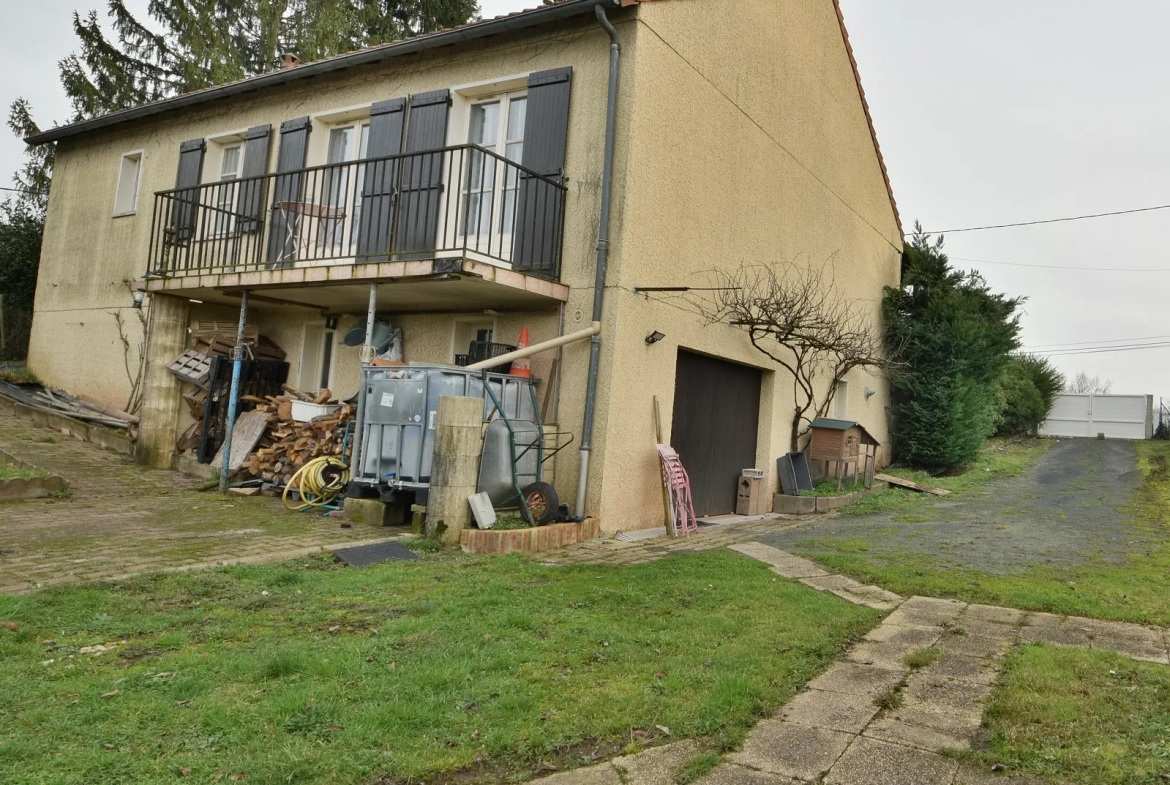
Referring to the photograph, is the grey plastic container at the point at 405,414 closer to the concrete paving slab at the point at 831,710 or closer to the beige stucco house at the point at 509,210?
the beige stucco house at the point at 509,210

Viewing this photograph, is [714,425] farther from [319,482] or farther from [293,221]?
[293,221]

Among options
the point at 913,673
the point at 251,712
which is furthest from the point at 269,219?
the point at 913,673

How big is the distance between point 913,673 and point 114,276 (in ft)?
47.6

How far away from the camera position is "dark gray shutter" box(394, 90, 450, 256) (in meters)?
9.39

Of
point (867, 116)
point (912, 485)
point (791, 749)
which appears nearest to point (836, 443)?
point (912, 485)

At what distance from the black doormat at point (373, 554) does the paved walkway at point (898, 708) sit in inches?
147

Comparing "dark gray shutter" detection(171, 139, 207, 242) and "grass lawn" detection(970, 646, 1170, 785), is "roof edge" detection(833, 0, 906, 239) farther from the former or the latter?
"grass lawn" detection(970, 646, 1170, 785)

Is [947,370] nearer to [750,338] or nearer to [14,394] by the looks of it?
[750,338]

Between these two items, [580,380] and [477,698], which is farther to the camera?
[580,380]

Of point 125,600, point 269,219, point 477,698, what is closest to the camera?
point 477,698

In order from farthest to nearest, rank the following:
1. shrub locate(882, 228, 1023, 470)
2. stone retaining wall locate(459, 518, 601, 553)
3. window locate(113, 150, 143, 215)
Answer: shrub locate(882, 228, 1023, 470) → window locate(113, 150, 143, 215) → stone retaining wall locate(459, 518, 601, 553)

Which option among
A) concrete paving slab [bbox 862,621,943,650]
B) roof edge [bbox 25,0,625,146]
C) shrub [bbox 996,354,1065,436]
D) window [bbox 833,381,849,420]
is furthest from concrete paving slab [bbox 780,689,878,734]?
shrub [bbox 996,354,1065,436]

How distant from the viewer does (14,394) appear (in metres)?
13.8

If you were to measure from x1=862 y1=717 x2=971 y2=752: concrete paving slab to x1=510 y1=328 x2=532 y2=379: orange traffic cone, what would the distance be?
592 centimetres
